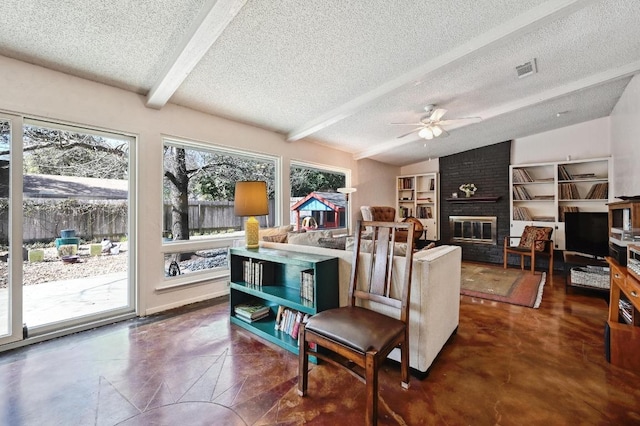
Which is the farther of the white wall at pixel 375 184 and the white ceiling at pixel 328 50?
the white wall at pixel 375 184

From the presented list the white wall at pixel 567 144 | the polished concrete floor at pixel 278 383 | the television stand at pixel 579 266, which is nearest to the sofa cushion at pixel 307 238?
the polished concrete floor at pixel 278 383

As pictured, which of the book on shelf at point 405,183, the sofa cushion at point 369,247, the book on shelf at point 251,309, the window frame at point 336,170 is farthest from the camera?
the book on shelf at point 405,183

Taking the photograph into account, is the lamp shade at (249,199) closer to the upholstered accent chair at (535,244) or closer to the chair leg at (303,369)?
the chair leg at (303,369)

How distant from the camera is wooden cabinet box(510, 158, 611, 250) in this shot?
4715 mm

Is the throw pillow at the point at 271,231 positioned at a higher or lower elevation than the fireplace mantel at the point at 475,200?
lower

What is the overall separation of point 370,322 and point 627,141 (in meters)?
4.62

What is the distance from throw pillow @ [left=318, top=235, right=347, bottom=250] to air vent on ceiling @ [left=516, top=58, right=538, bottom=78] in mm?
2661

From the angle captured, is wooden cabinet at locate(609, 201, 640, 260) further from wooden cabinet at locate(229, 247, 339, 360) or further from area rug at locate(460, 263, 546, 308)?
wooden cabinet at locate(229, 247, 339, 360)

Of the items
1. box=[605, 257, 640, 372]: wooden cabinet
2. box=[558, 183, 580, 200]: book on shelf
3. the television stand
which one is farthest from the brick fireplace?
box=[605, 257, 640, 372]: wooden cabinet

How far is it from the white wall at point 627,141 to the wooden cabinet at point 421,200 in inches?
113

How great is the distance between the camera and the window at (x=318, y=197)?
4.75 meters

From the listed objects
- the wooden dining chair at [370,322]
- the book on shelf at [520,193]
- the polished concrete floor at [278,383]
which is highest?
the book on shelf at [520,193]

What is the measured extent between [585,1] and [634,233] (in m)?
1.80

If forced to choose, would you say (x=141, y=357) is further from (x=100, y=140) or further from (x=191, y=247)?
(x=100, y=140)
